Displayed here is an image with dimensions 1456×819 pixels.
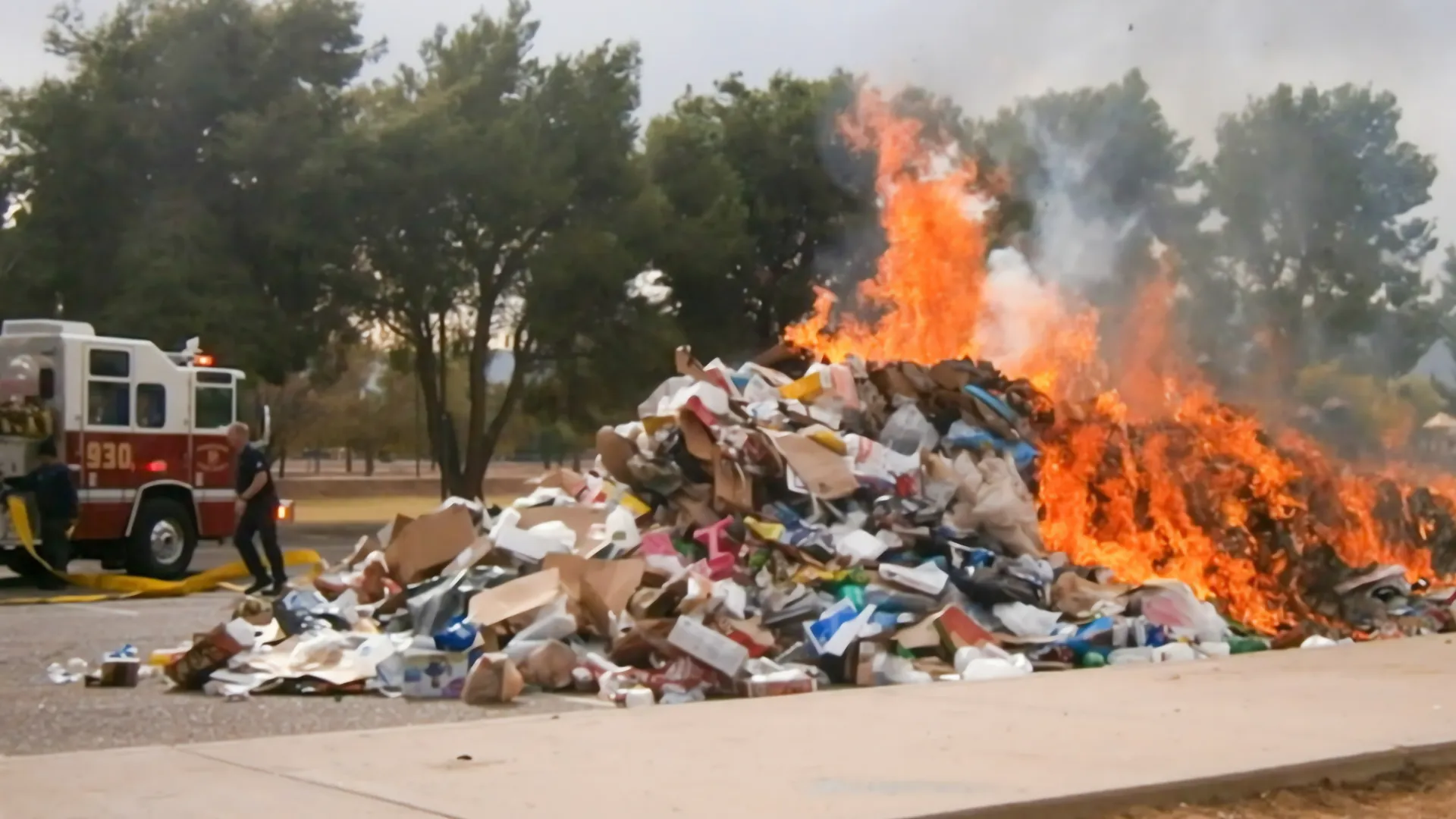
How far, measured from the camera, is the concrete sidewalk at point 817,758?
628cm

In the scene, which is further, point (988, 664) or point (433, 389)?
point (433, 389)

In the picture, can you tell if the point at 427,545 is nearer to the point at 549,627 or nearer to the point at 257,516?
the point at 549,627

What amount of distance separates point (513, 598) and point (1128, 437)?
5.46 m

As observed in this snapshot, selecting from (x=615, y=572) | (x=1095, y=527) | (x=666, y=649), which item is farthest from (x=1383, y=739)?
(x=1095, y=527)

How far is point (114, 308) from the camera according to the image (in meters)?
29.2

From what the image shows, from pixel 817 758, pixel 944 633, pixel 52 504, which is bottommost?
pixel 817 758

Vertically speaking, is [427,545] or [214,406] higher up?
[214,406]

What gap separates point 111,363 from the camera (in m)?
18.2

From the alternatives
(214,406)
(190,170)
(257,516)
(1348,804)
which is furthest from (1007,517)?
(190,170)

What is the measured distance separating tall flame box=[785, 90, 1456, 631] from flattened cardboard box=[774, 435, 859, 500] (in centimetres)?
175

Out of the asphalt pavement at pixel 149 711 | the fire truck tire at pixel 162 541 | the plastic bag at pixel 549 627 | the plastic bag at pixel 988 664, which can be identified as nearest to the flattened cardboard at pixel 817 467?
the plastic bag at pixel 988 664

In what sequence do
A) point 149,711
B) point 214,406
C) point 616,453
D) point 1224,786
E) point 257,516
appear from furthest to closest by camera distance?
point 214,406 → point 257,516 → point 616,453 → point 149,711 → point 1224,786

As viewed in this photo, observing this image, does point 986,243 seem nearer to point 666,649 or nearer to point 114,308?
point 666,649

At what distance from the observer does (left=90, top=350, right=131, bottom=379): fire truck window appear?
18.0 metres
